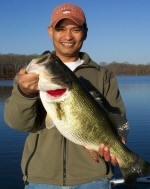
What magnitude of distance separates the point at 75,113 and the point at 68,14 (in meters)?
1.61

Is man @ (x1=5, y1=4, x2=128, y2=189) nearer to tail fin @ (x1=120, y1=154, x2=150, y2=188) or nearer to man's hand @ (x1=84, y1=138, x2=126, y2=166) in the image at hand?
man's hand @ (x1=84, y1=138, x2=126, y2=166)

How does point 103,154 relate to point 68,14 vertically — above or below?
below

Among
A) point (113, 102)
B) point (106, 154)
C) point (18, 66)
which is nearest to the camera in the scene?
point (106, 154)

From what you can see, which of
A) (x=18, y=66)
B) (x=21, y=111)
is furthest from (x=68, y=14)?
(x=18, y=66)

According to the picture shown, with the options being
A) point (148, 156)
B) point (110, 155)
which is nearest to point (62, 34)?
point (110, 155)

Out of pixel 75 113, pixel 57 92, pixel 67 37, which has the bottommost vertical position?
pixel 75 113

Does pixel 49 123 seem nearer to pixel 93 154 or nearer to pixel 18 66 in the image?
pixel 93 154

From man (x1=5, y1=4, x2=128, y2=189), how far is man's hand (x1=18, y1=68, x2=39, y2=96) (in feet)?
0.15

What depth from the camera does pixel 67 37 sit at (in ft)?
11.9

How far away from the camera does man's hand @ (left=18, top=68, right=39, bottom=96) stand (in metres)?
2.61

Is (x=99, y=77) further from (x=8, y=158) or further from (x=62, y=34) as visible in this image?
(x=8, y=158)

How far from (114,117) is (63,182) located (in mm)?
1114

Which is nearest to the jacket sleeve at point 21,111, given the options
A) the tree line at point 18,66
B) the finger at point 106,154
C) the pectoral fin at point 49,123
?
the pectoral fin at point 49,123

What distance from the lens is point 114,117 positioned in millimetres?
3352
